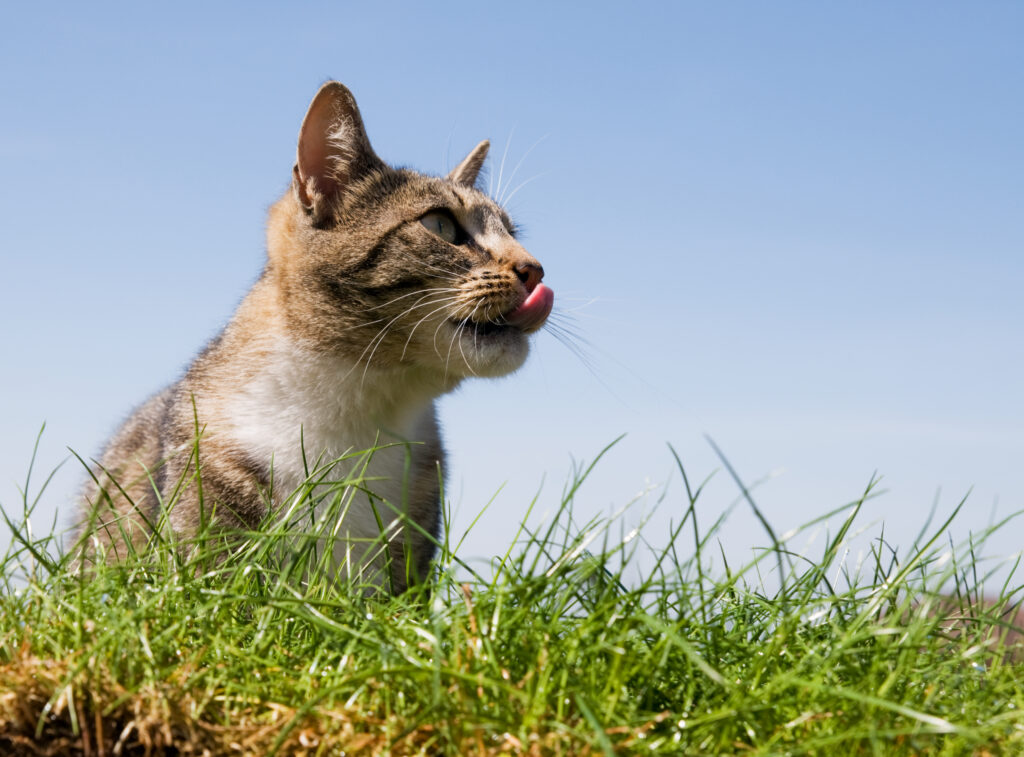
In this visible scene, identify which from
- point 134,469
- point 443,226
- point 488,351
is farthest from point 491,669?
point 134,469

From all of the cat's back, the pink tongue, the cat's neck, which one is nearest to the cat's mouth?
the pink tongue

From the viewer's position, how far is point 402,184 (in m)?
4.41

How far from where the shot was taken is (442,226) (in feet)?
14.1

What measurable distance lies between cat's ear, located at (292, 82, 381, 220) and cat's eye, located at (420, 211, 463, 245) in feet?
1.35

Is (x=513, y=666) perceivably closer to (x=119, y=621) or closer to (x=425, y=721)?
(x=425, y=721)

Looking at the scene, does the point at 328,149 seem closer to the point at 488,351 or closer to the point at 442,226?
the point at 442,226

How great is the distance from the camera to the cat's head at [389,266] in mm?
3865

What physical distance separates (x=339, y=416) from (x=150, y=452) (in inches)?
Result: 50.5

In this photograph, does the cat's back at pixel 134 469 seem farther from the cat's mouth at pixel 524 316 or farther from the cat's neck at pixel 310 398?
the cat's mouth at pixel 524 316

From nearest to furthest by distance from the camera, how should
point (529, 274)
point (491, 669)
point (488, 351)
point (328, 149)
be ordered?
point (491, 669)
point (488, 351)
point (529, 274)
point (328, 149)

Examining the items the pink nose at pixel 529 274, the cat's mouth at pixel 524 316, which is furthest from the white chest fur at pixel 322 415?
the pink nose at pixel 529 274

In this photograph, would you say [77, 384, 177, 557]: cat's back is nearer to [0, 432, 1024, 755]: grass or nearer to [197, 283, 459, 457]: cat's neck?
[197, 283, 459, 457]: cat's neck

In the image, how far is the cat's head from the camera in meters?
3.87

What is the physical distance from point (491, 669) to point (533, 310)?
2158mm
